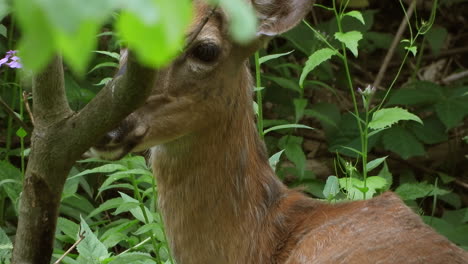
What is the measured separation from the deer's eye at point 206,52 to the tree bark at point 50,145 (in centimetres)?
112

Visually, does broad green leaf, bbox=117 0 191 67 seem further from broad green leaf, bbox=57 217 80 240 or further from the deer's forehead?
broad green leaf, bbox=57 217 80 240

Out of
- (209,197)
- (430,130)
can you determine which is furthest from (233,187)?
(430,130)

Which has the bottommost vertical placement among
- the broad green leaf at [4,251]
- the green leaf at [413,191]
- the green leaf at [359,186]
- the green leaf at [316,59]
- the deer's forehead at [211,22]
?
the green leaf at [413,191]

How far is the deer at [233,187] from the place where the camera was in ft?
11.4

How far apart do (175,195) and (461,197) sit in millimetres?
3954

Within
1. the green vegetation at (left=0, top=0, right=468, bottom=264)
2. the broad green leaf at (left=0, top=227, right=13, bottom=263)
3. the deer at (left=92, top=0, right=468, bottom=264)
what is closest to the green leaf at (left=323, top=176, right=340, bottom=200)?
the green vegetation at (left=0, top=0, right=468, bottom=264)

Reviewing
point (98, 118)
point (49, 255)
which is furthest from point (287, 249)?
point (98, 118)

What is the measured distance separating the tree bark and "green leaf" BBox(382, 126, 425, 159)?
411 cm

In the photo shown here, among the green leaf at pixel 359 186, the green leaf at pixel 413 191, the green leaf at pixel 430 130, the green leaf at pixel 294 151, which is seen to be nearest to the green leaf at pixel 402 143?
the green leaf at pixel 430 130

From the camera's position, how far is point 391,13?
28.0 feet

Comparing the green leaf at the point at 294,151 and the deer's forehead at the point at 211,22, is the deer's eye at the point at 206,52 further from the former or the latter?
the green leaf at the point at 294,151

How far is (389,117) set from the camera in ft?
13.4

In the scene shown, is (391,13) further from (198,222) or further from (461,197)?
(198,222)

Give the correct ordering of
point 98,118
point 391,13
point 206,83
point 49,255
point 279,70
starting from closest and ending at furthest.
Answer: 1. point 98,118
2. point 49,255
3. point 206,83
4. point 279,70
5. point 391,13
